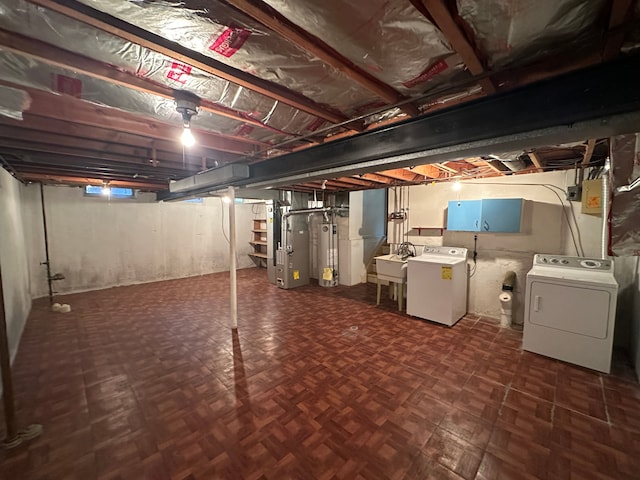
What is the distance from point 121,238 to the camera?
582 centimetres

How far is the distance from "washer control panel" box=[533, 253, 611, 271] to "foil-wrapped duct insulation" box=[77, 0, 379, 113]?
3279mm

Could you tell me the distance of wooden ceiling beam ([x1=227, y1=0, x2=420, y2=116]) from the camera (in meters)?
0.85

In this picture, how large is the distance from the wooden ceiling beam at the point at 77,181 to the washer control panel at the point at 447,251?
5115 mm

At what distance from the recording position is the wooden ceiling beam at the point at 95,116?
1703mm

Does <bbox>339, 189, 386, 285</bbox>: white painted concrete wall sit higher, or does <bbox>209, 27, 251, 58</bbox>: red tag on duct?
<bbox>209, 27, 251, 58</bbox>: red tag on duct

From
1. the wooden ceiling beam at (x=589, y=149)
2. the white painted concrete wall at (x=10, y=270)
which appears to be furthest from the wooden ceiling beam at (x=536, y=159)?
the white painted concrete wall at (x=10, y=270)

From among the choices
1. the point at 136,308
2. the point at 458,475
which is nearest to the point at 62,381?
the point at 136,308

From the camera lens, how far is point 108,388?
91.0 inches

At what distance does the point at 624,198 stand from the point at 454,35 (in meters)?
1.63

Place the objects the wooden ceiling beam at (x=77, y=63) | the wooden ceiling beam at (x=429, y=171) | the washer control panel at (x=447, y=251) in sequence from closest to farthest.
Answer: the wooden ceiling beam at (x=77, y=63) < the wooden ceiling beam at (x=429, y=171) < the washer control panel at (x=447, y=251)

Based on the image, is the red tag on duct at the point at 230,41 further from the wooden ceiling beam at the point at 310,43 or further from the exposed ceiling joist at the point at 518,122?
the exposed ceiling joist at the point at 518,122

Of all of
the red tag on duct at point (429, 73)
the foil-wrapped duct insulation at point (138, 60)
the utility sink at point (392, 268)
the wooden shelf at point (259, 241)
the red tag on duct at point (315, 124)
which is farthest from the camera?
the wooden shelf at point (259, 241)

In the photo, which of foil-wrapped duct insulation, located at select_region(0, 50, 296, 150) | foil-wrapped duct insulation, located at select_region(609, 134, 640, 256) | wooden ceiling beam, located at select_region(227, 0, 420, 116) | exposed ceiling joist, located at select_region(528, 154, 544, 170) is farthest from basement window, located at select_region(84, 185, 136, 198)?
foil-wrapped duct insulation, located at select_region(609, 134, 640, 256)

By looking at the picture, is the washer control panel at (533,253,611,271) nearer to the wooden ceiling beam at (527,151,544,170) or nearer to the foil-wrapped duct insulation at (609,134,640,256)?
the wooden ceiling beam at (527,151,544,170)
